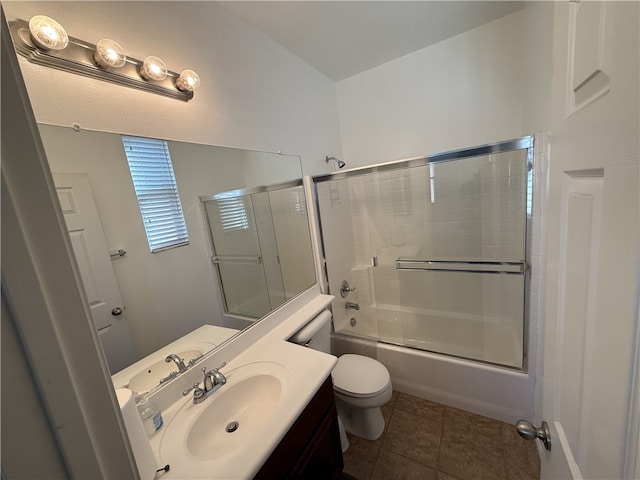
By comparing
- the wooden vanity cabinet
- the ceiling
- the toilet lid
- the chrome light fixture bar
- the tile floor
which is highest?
the ceiling

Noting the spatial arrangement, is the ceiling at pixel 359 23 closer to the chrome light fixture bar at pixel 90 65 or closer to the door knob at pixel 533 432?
the chrome light fixture bar at pixel 90 65

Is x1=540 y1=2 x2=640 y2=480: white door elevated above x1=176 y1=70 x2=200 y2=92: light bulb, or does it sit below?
below

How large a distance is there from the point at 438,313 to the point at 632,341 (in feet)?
6.95

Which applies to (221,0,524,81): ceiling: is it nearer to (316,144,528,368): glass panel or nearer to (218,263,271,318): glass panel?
(316,144,528,368): glass panel

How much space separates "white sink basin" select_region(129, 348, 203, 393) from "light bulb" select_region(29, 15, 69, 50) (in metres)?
1.16

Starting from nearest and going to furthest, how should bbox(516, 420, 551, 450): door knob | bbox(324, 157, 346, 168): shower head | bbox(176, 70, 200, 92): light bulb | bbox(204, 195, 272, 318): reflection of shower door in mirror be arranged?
bbox(516, 420, 551, 450): door knob < bbox(176, 70, 200, 92): light bulb < bbox(204, 195, 272, 318): reflection of shower door in mirror < bbox(324, 157, 346, 168): shower head

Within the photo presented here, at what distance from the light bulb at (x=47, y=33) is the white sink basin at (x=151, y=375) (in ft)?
3.80

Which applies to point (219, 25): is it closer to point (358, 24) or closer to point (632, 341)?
point (358, 24)

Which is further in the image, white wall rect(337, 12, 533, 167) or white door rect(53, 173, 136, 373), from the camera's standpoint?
white wall rect(337, 12, 533, 167)

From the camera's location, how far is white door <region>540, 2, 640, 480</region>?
313mm

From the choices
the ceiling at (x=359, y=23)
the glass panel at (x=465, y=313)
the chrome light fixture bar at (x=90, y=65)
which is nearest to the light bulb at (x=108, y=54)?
the chrome light fixture bar at (x=90, y=65)

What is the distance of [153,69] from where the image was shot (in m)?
1.01

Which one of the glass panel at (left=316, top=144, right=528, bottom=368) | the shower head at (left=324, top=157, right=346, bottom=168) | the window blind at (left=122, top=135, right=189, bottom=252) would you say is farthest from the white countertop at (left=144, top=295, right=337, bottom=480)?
the shower head at (left=324, top=157, right=346, bottom=168)

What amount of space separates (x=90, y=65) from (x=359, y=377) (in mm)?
1981
